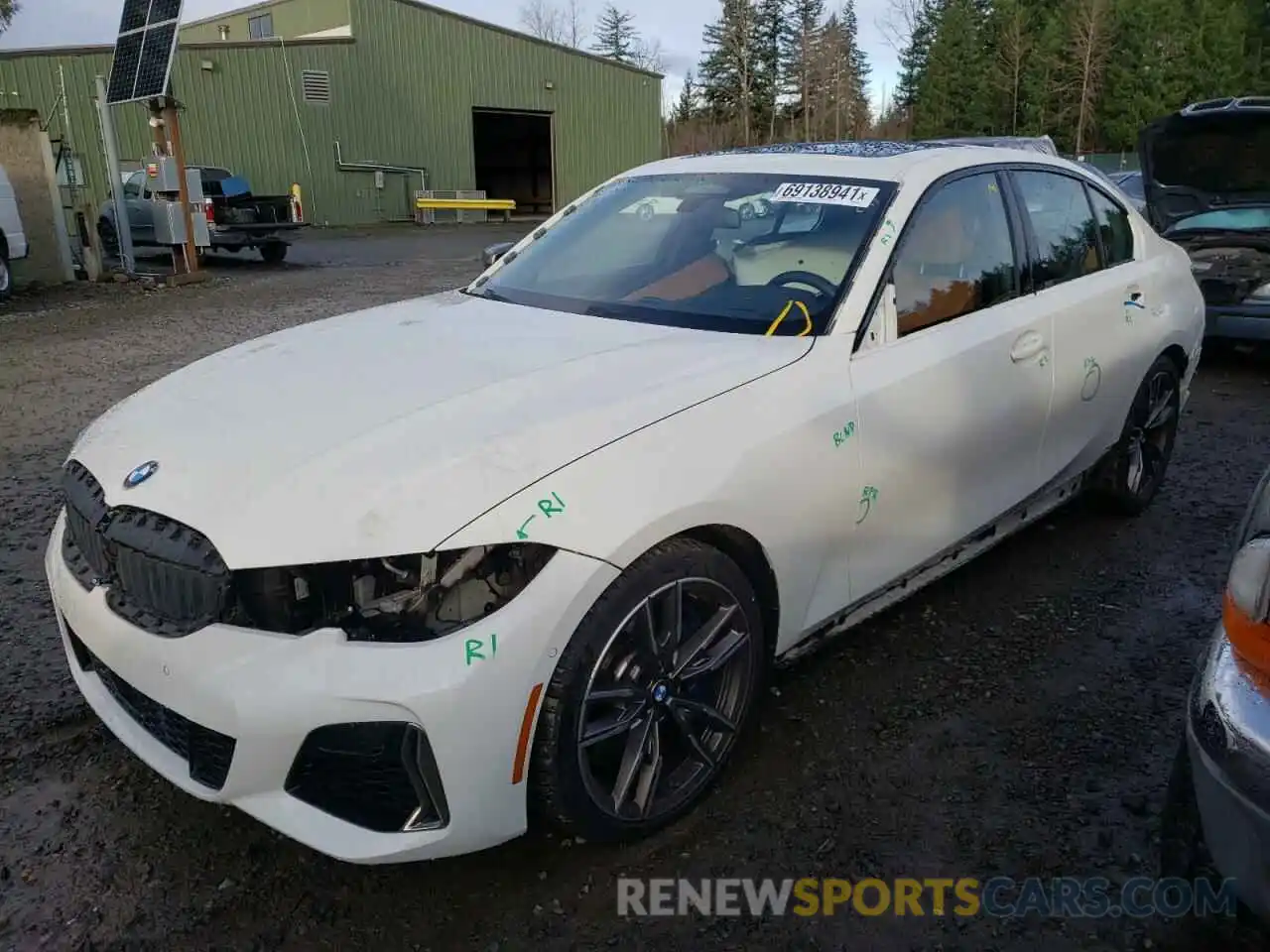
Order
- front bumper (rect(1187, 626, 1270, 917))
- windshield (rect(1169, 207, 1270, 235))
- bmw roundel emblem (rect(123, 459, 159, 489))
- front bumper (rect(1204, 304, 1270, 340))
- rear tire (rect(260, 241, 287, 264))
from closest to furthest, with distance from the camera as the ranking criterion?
front bumper (rect(1187, 626, 1270, 917))
bmw roundel emblem (rect(123, 459, 159, 489))
front bumper (rect(1204, 304, 1270, 340))
windshield (rect(1169, 207, 1270, 235))
rear tire (rect(260, 241, 287, 264))

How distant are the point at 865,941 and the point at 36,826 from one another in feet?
6.70

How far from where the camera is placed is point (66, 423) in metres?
6.23

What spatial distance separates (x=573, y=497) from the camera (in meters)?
2.07

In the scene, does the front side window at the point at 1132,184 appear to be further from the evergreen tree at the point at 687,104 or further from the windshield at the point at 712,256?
the evergreen tree at the point at 687,104

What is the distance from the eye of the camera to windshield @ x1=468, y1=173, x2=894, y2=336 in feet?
9.59

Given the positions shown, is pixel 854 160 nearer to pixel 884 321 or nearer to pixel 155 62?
pixel 884 321

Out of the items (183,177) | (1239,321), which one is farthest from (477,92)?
(1239,321)

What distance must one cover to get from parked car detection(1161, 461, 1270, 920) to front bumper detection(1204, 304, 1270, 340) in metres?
6.38

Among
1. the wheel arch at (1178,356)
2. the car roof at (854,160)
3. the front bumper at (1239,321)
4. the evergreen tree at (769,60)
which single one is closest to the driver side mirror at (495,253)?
the car roof at (854,160)

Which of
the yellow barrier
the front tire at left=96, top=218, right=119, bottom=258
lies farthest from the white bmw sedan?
the yellow barrier

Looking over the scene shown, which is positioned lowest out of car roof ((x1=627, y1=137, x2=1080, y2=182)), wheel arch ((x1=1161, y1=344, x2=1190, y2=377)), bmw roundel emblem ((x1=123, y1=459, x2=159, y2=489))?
wheel arch ((x1=1161, y1=344, x2=1190, y2=377))

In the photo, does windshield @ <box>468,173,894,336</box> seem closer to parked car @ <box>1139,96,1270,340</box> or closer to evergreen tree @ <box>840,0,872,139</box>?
parked car @ <box>1139,96,1270,340</box>

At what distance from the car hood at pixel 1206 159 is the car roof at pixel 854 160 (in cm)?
449

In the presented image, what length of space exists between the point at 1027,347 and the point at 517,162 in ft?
123
